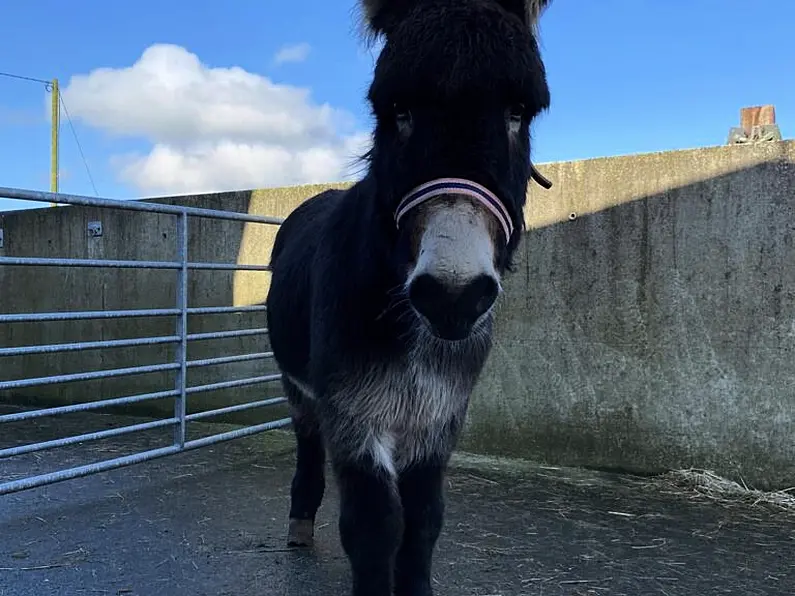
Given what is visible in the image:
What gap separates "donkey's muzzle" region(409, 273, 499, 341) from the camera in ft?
4.40

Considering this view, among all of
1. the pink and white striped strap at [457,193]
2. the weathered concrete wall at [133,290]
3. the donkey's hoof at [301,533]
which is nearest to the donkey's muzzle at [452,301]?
the pink and white striped strap at [457,193]

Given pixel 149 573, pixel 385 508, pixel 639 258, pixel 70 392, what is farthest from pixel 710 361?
pixel 70 392

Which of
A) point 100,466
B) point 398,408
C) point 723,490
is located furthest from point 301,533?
point 723,490

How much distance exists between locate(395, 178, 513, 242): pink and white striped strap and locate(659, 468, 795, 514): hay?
9.63 ft

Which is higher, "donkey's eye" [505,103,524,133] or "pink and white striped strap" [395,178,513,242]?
"donkey's eye" [505,103,524,133]

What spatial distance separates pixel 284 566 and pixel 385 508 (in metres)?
0.94

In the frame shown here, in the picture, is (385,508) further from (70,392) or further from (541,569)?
(70,392)

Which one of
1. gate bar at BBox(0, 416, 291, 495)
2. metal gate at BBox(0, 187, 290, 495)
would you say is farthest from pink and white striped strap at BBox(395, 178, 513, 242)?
gate bar at BBox(0, 416, 291, 495)

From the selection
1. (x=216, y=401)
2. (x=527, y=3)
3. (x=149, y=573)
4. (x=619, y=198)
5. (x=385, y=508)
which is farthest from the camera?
(x=216, y=401)

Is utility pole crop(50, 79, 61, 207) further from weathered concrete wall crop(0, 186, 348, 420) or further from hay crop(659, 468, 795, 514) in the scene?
hay crop(659, 468, 795, 514)

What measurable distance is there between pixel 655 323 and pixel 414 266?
299 centimetres

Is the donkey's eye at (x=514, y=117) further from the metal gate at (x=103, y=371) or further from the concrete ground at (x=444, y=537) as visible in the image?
the metal gate at (x=103, y=371)

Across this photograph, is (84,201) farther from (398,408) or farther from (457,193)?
(457,193)

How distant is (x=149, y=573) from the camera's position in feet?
8.70
